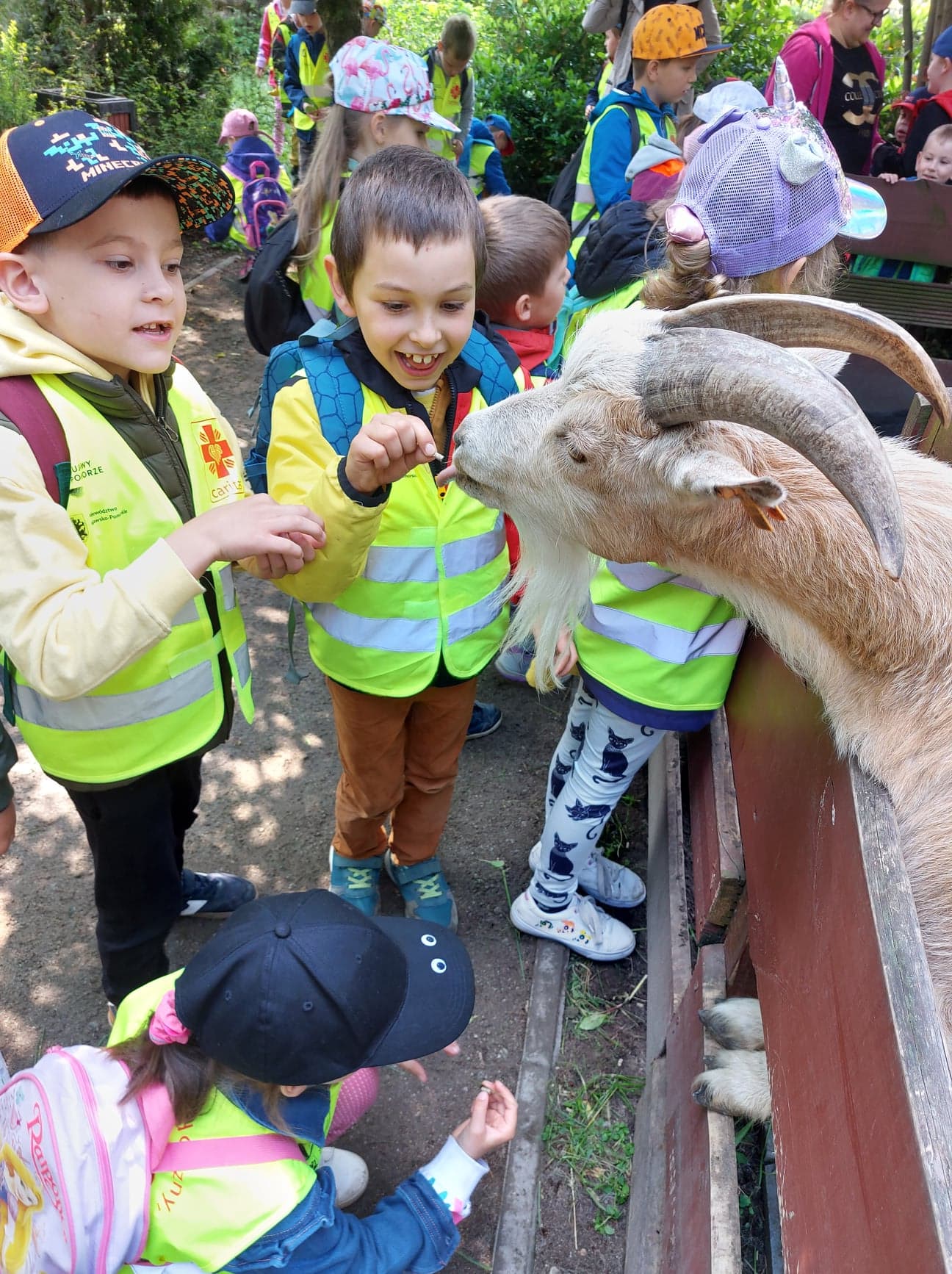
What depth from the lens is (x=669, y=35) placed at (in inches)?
168

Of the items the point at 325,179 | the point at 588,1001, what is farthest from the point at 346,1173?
the point at 325,179

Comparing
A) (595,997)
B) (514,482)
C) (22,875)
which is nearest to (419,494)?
(514,482)

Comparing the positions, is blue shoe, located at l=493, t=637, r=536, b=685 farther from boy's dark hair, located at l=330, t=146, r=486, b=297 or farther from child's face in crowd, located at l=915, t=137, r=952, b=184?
child's face in crowd, located at l=915, t=137, r=952, b=184

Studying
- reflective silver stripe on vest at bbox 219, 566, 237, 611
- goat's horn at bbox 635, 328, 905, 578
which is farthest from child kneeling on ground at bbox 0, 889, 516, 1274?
goat's horn at bbox 635, 328, 905, 578

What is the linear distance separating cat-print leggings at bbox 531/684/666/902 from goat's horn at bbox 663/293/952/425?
122 cm

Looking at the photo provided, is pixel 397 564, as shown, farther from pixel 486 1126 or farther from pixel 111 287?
pixel 486 1126

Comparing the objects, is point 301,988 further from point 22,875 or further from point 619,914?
point 22,875

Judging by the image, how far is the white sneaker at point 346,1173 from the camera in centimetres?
231

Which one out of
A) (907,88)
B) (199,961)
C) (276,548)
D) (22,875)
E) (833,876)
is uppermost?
(907,88)

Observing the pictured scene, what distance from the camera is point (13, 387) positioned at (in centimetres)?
181

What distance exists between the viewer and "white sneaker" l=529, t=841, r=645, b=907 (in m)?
3.28

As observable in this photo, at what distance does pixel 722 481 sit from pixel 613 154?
3428mm

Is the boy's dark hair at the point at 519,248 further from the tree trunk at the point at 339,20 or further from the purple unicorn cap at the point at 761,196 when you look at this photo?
the tree trunk at the point at 339,20

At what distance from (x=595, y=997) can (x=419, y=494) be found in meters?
1.89
